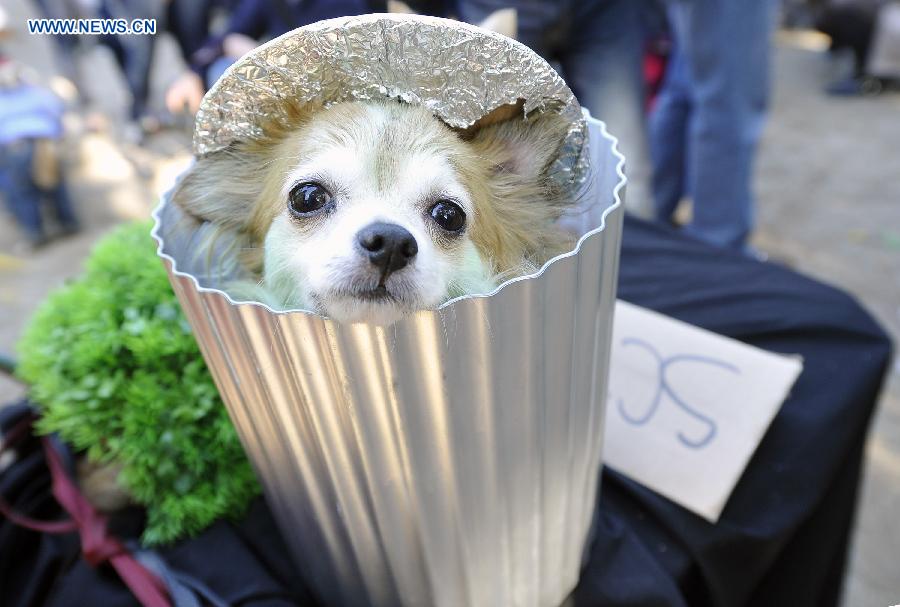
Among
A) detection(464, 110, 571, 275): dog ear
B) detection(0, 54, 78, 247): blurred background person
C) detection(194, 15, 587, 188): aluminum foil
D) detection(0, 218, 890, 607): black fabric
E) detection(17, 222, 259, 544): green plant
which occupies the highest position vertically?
detection(194, 15, 587, 188): aluminum foil

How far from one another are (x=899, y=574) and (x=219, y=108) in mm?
1328

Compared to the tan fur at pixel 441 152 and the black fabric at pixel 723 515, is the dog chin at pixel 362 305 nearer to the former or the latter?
the tan fur at pixel 441 152

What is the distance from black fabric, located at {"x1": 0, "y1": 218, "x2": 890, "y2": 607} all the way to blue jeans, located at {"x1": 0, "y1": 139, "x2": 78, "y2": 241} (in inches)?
74.1

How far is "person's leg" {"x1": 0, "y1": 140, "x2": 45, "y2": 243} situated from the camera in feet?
6.84

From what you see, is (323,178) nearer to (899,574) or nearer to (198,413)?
(198,413)

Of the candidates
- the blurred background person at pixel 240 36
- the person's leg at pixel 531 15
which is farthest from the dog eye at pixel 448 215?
the person's leg at pixel 531 15

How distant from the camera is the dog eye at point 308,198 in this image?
465 millimetres

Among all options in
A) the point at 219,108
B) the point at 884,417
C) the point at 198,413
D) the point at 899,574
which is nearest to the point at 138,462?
the point at 198,413

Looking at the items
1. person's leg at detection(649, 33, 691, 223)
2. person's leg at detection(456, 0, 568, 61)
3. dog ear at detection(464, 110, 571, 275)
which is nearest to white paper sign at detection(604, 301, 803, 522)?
dog ear at detection(464, 110, 571, 275)

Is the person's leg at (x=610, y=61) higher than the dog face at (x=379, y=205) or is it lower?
lower

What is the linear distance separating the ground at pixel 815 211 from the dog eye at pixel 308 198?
118 centimetres

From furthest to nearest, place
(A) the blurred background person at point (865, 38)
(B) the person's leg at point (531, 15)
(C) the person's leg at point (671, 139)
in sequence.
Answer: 1. (A) the blurred background person at point (865, 38)
2. (C) the person's leg at point (671, 139)
3. (B) the person's leg at point (531, 15)

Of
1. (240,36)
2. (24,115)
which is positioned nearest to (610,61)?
(240,36)

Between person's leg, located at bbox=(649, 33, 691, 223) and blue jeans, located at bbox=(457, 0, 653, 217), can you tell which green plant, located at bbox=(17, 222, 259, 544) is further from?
person's leg, located at bbox=(649, 33, 691, 223)
